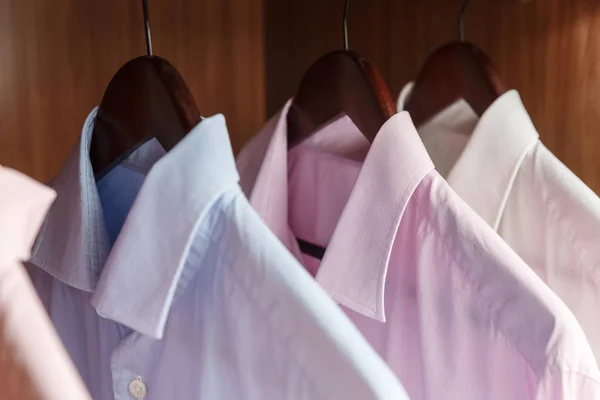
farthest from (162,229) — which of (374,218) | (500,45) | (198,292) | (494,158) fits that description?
(500,45)

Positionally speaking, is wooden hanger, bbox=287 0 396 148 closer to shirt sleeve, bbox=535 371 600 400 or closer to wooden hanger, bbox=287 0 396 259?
wooden hanger, bbox=287 0 396 259

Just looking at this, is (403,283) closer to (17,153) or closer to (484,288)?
(484,288)

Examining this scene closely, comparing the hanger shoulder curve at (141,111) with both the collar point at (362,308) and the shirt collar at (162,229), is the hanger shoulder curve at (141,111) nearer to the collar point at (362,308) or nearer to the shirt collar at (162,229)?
the shirt collar at (162,229)

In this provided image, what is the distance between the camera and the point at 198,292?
461mm

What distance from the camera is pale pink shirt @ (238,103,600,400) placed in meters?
0.44

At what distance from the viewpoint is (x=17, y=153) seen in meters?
0.65

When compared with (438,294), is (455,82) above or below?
above

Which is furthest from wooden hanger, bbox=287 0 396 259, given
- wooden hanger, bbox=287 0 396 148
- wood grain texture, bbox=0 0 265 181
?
wood grain texture, bbox=0 0 265 181

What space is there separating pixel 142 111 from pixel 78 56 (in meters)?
0.23

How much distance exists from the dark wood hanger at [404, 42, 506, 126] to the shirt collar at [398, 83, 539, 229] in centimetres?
4

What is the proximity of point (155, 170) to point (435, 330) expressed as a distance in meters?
0.24

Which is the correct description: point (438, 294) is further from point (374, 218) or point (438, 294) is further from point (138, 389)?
point (138, 389)

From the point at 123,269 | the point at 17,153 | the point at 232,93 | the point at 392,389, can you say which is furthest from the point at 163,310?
the point at 232,93

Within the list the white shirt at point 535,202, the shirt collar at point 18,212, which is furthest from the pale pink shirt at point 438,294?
the shirt collar at point 18,212
